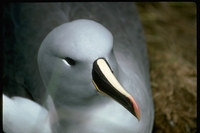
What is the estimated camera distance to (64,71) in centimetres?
216

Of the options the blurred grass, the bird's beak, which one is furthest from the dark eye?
the blurred grass

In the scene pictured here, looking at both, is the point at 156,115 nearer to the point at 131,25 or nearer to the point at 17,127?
the point at 131,25

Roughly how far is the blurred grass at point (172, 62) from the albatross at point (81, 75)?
34 cm

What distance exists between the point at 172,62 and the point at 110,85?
160 centimetres

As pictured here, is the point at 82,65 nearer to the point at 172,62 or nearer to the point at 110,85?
the point at 110,85

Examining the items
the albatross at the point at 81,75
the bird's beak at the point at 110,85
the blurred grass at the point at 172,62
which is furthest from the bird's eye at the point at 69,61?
the blurred grass at the point at 172,62

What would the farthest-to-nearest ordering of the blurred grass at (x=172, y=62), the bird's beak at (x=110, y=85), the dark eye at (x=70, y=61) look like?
the blurred grass at (x=172, y=62) < the dark eye at (x=70, y=61) < the bird's beak at (x=110, y=85)

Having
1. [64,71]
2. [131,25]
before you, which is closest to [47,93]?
[64,71]

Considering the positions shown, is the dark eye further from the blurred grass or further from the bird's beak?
the blurred grass

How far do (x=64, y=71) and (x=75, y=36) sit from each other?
6.8 inches

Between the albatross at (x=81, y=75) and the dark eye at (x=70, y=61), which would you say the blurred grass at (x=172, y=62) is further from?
the dark eye at (x=70, y=61)

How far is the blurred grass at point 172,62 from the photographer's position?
3111 mm

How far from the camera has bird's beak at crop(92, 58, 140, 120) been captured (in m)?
2.00

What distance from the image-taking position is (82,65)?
2.08 meters
